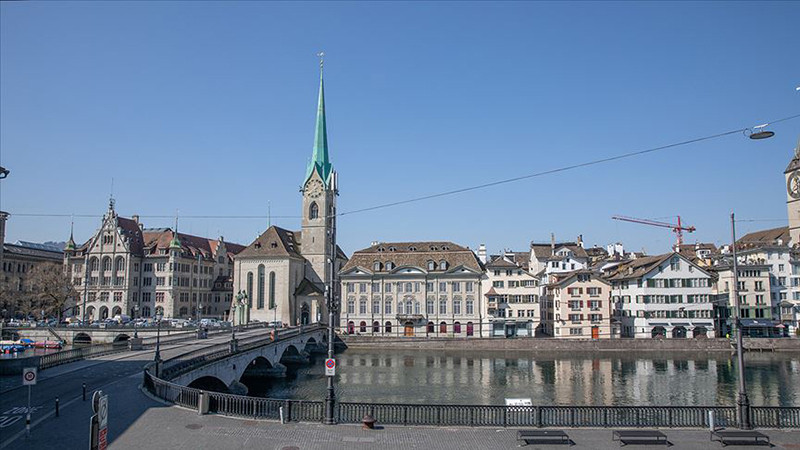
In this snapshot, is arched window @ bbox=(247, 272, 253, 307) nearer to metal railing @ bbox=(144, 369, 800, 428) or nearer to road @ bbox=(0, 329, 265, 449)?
road @ bbox=(0, 329, 265, 449)

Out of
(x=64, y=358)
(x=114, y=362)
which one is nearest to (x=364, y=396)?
(x=114, y=362)

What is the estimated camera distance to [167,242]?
98875mm

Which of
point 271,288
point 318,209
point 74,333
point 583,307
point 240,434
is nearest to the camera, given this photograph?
point 240,434

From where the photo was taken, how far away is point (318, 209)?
330 ft

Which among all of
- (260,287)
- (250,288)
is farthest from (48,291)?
(260,287)

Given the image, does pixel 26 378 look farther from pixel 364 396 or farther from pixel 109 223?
pixel 109 223

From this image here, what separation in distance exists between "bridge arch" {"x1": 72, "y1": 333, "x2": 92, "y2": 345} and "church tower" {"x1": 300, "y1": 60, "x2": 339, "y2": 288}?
117ft

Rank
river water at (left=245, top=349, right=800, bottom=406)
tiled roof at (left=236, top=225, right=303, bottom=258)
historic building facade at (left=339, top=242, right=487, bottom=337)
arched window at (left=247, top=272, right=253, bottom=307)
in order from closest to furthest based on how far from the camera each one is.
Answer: river water at (left=245, top=349, right=800, bottom=406) < historic building facade at (left=339, top=242, right=487, bottom=337) < arched window at (left=247, top=272, right=253, bottom=307) < tiled roof at (left=236, top=225, right=303, bottom=258)

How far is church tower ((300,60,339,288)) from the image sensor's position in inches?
3920

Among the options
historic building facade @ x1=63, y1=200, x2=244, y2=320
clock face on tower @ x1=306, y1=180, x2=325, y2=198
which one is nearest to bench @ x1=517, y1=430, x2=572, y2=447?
historic building facade @ x1=63, y1=200, x2=244, y2=320

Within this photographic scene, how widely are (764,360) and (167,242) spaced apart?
88.6 m

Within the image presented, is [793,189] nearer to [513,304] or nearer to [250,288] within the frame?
[513,304]

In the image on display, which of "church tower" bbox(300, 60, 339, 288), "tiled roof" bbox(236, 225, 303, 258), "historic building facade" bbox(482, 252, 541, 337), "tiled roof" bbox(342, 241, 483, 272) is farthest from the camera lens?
"church tower" bbox(300, 60, 339, 288)

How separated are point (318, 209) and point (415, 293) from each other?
25735mm
